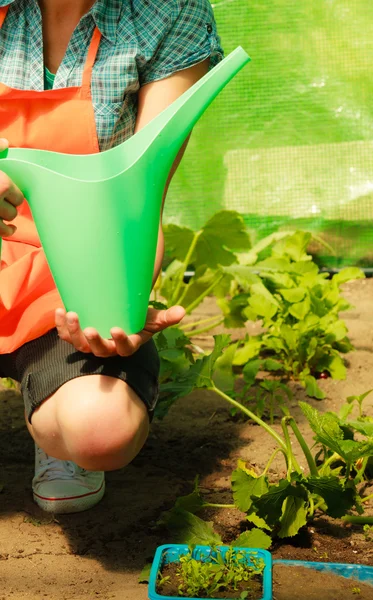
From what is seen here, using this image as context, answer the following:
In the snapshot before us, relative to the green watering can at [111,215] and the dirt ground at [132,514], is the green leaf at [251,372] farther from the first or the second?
the green watering can at [111,215]

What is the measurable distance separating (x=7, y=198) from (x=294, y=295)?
1179 millimetres

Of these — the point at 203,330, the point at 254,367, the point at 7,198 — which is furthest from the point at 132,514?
the point at 203,330

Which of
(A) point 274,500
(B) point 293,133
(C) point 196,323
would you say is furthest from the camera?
(B) point 293,133

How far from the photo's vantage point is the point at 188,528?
1.43m

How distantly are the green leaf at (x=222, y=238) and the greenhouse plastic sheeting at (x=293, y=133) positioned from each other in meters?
0.64

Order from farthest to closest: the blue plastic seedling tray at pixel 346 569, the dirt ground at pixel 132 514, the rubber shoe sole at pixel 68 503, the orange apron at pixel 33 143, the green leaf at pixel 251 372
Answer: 1. the green leaf at pixel 251 372
2. the rubber shoe sole at pixel 68 503
3. the orange apron at pixel 33 143
4. the dirt ground at pixel 132 514
5. the blue plastic seedling tray at pixel 346 569

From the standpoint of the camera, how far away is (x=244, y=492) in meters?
1.44

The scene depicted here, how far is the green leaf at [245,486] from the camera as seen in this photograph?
1.43 m

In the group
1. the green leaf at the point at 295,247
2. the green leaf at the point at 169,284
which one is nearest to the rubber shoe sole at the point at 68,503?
the green leaf at the point at 169,284

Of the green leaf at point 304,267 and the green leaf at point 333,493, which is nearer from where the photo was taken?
the green leaf at point 333,493

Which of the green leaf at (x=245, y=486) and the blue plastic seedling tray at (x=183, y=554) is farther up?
the blue plastic seedling tray at (x=183, y=554)

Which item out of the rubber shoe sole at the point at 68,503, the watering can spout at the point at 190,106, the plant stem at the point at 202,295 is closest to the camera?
the watering can spout at the point at 190,106

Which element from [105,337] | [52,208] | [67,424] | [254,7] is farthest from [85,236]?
[254,7]

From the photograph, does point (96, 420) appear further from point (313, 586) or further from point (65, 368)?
point (313, 586)
